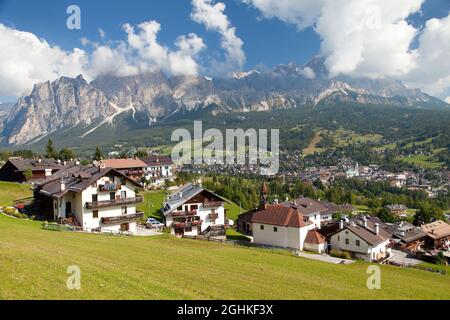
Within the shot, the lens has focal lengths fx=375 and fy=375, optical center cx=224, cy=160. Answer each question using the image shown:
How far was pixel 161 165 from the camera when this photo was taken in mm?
125625

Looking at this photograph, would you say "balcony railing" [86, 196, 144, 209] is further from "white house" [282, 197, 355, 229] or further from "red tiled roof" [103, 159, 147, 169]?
"red tiled roof" [103, 159, 147, 169]

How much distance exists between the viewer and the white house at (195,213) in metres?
56.5

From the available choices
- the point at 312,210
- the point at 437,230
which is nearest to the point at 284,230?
the point at 312,210

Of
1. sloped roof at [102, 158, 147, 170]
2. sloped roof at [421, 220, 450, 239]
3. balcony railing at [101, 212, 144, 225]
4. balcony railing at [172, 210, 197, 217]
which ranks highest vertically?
sloped roof at [102, 158, 147, 170]

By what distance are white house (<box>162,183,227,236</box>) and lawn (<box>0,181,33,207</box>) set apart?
2267 cm

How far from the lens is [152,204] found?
70.8 m

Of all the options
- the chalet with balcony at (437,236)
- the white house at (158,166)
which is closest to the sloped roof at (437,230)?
the chalet with balcony at (437,236)

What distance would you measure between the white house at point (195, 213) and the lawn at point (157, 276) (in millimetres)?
25305

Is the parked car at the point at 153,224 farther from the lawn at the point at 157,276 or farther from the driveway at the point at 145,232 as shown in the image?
the lawn at the point at 157,276

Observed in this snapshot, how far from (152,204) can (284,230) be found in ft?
92.6

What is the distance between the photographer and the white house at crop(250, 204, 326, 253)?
5200 centimetres

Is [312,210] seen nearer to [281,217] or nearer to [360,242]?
[360,242]

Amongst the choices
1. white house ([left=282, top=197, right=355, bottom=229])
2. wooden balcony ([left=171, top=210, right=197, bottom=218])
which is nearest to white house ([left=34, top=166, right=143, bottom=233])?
wooden balcony ([left=171, top=210, right=197, bottom=218])

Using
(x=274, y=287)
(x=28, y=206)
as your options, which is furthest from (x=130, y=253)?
(x=28, y=206)
